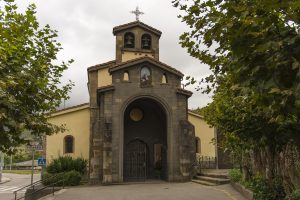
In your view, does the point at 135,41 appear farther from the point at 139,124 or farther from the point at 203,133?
the point at 203,133

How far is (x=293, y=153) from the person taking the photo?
10523 millimetres

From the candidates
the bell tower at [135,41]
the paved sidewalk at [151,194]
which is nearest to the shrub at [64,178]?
the paved sidewalk at [151,194]

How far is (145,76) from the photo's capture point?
23.2 meters

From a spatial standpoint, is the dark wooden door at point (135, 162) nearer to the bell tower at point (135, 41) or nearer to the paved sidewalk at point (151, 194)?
the paved sidewalk at point (151, 194)

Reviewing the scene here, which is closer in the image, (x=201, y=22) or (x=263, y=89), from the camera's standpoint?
(x=263, y=89)

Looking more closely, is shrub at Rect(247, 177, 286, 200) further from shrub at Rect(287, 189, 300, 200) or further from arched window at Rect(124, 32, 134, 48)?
arched window at Rect(124, 32, 134, 48)

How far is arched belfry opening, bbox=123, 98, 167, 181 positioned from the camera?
78.4 feet

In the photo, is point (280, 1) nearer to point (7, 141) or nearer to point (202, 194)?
point (7, 141)

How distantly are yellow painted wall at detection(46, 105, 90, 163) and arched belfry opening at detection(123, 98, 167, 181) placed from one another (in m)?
4.83

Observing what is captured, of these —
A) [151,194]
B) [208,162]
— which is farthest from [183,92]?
[151,194]

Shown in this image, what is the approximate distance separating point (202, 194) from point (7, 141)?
10458 millimetres

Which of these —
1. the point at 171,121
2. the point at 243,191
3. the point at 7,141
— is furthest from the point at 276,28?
the point at 171,121

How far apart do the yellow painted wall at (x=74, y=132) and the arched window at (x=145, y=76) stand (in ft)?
24.6

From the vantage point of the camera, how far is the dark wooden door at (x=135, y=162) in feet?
77.7
